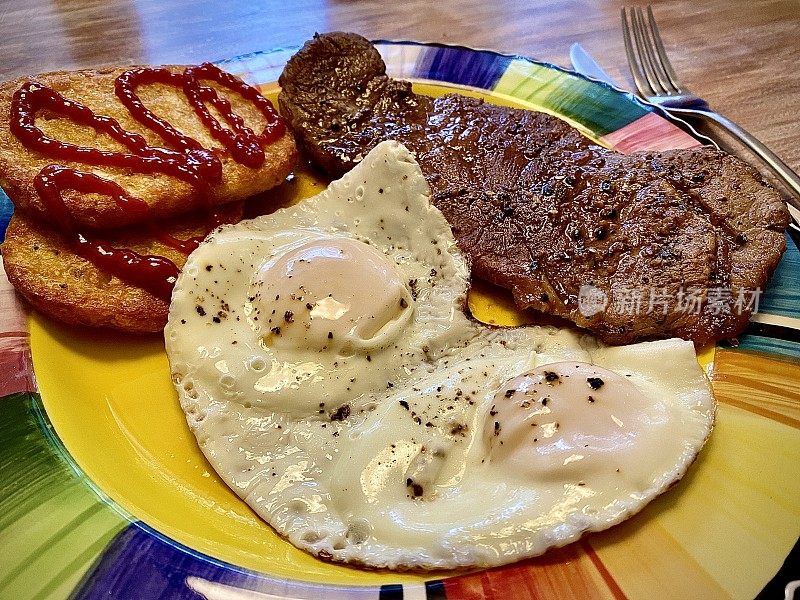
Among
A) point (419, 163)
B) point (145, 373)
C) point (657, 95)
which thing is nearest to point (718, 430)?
point (419, 163)

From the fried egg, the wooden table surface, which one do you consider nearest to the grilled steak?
the fried egg

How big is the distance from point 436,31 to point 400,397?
3489 millimetres

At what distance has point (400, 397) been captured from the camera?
2070mm

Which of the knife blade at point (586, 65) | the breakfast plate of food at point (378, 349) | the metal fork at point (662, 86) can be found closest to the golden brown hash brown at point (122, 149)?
the breakfast plate of food at point (378, 349)

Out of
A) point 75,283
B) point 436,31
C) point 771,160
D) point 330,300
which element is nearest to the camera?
point 330,300

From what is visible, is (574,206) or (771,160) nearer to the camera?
Result: (574,206)

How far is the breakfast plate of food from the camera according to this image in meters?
1.70

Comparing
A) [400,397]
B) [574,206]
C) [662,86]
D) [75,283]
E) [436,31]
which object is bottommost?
[400,397]

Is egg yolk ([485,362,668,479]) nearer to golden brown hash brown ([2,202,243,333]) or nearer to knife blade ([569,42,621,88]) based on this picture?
golden brown hash brown ([2,202,243,333])

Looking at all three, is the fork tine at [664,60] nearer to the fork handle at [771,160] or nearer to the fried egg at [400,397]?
the fork handle at [771,160]

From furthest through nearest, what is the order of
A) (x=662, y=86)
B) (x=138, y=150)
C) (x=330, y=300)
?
(x=662, y=86)
(x=138, y=150)
(x=330, y=300)

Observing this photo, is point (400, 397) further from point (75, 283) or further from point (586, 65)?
point (586, 65)

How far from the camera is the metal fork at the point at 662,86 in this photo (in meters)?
2.97

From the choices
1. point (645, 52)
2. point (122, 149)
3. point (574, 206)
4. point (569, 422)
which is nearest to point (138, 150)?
point (122, 149)
